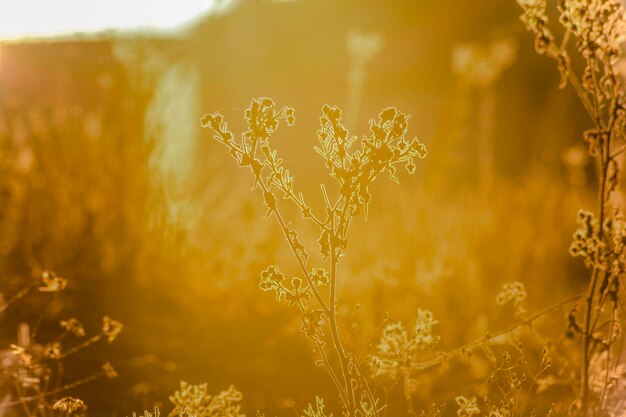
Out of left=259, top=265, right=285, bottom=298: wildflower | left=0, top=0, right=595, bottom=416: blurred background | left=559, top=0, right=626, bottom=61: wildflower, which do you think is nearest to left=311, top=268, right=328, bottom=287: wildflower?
left=259, top=265, right=285, bottom=298: wildflower

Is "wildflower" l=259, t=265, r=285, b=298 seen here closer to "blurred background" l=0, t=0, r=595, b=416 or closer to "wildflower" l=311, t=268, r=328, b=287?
"wildflower" l=311, t=268, r=328, b=287

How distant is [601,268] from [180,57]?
3.30 metres

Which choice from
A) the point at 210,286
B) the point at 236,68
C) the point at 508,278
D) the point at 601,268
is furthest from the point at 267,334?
the point at 236,68

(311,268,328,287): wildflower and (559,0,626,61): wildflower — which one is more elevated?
(559,0,626,61): wildflower

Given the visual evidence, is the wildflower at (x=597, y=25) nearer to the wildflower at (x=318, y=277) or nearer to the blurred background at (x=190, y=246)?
the wildflower at (x=318, y=277)

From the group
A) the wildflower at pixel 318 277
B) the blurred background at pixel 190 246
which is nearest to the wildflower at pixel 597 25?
the wildflower at pixel 318 277

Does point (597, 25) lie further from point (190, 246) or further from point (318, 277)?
point (190, 246)

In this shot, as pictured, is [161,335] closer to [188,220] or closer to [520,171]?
[188,220]

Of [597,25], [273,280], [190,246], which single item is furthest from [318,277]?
[190,246]

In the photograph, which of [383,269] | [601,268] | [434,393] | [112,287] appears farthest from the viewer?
[383,269]

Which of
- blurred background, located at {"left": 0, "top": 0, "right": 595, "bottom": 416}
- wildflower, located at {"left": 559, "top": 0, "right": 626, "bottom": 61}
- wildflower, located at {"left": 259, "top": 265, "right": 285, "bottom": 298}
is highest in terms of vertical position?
blurred background, located at {"left": 0, "top": 0, "right": 595, "bottom": 416}

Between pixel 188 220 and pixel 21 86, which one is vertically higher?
pixel 21 86

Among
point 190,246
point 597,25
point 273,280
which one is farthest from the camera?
point 190,246

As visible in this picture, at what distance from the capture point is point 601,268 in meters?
1.71
